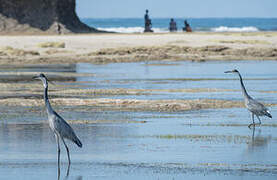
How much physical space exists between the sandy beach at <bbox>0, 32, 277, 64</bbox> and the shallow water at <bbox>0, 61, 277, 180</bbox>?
15453mm

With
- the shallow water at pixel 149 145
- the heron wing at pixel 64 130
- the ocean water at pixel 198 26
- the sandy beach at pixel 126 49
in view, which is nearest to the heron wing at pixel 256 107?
the shallow water at pixel 149 145

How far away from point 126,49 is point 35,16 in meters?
14.3

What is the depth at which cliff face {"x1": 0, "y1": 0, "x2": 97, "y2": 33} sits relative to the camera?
52.2 meters

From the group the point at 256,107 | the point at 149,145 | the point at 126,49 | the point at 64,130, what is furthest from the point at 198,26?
the point at 64,130

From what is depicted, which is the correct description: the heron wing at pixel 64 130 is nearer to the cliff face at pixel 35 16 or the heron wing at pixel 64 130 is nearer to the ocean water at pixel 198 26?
the cliff face at pixel 35 16

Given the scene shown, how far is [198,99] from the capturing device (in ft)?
68.6

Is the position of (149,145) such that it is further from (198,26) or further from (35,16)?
(198,26)

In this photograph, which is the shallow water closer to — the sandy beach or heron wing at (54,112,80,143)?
heron wing at (54,112,80,143)

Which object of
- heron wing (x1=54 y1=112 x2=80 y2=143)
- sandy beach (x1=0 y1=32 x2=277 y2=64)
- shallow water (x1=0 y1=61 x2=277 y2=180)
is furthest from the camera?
sandy beach (x1=0 y1=32 x2=277 y2=64)

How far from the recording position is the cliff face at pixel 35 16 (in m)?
52.2

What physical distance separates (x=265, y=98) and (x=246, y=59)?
648 inches

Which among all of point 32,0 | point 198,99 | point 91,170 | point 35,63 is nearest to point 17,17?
point 32,0

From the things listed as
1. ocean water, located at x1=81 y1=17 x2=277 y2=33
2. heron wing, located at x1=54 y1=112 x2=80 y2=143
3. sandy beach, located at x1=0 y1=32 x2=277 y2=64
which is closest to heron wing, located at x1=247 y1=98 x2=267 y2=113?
heron wing, located at x1=54 y1=112 x2=80 y2=143

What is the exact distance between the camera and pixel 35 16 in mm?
52781
